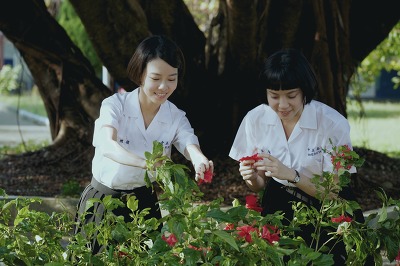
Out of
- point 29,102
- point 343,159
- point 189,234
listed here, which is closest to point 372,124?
point 29,102

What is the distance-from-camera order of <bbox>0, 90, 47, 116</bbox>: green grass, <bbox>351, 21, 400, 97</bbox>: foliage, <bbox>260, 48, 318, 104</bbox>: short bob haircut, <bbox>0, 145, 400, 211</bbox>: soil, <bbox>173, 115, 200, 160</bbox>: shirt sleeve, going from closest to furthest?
<bbox>260, 48, 318, 104</bbox>: short bob haircut < <bbox>173, 115, 200, 160</bbox>: shirt sleeve < <bbox>0, 145, 400, 211</bbox>: soil < <bbox>351, 21, 400, 97</bbox>: foliage < <bbox>0, 90, 47, 116</bbox>: green grass

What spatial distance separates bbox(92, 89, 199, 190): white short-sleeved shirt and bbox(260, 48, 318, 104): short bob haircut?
477 millimetres

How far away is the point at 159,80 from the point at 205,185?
4105mm

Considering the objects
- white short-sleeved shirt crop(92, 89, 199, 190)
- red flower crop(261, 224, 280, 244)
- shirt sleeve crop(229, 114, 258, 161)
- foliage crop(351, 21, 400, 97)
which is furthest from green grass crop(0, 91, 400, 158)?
red flower crop(261, 224, 280, 244)

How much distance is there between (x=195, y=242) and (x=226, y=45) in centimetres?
519

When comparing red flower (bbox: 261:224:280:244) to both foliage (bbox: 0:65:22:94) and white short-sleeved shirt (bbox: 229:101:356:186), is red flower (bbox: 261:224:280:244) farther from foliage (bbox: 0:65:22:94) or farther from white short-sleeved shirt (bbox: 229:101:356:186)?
foliage (bbox: 0:65:22:94)

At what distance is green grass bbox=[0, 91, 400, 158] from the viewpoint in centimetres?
1405

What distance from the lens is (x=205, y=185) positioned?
27.0ft

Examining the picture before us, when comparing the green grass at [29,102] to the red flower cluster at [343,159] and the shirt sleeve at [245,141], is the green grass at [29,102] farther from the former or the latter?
the red flower cluster at [343,159]

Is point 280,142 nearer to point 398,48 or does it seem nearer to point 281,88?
point 281,88

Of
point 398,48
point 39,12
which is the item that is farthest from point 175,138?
point 398,48

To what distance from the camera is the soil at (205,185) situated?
797 centimetres

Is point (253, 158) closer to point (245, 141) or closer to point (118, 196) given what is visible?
point (245, 141)

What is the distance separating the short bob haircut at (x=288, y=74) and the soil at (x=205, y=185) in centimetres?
326
